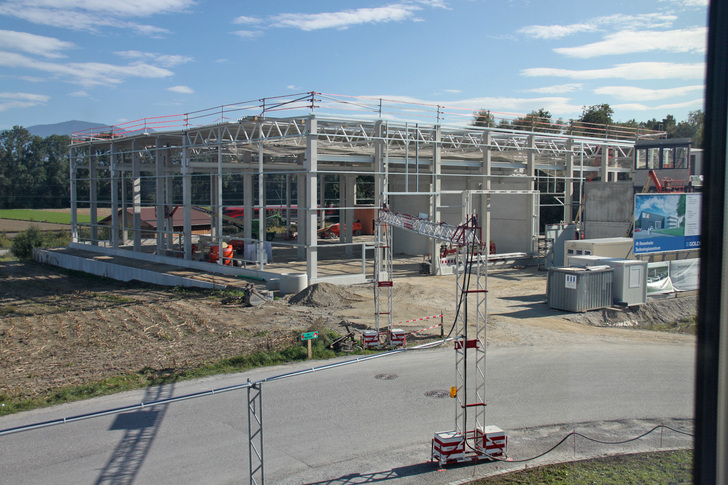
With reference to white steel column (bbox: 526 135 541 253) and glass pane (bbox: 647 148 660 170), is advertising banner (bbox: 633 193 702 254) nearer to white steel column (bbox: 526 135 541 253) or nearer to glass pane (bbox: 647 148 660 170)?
glass pane (bbox: 647 148 660 170)

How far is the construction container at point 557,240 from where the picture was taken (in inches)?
1168

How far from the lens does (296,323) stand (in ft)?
57.3

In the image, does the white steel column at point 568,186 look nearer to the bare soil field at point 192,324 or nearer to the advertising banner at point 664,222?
the bare soil field at point 192,324

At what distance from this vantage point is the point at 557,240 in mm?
30594

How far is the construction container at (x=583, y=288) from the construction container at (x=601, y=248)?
3752mm

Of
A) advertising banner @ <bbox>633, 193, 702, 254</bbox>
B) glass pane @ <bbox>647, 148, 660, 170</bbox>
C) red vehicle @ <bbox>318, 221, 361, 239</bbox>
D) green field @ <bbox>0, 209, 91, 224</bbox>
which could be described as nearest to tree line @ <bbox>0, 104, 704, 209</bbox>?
green field @ <bbox>0, 209, 91, 224</bbox>

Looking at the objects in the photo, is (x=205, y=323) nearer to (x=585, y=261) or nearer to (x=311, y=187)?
(x=311, y=187)

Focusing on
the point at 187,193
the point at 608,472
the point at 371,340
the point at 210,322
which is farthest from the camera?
the point at 187,193

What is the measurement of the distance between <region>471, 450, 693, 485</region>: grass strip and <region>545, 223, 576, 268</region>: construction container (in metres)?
22.3

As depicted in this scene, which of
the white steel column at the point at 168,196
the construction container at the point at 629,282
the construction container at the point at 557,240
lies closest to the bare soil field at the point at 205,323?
the construction container at the point at 629,282

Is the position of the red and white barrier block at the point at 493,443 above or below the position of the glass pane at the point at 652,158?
below

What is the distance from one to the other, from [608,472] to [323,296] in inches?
545

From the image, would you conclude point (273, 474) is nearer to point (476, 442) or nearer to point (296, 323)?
point (476, 442)

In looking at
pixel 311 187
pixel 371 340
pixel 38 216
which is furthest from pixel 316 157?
pixel 38 216
